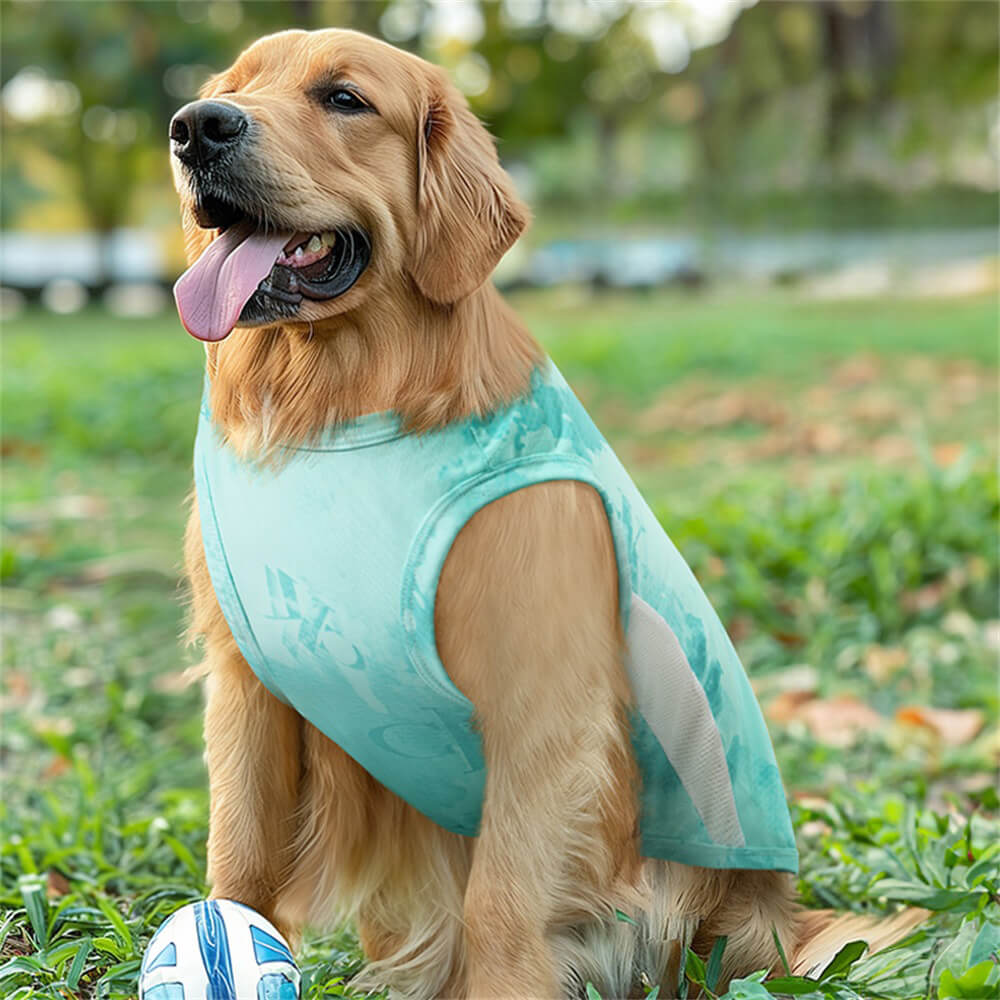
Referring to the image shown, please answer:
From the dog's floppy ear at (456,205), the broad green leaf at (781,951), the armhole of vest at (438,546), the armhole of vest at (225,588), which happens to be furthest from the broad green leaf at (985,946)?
the dog's floppy ear at (456,205)

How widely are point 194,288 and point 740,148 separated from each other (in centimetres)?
1647

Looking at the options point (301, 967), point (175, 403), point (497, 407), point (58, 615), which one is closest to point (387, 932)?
point (301, 967)

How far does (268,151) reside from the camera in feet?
6.59

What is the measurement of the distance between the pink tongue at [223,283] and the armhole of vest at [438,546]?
47cm

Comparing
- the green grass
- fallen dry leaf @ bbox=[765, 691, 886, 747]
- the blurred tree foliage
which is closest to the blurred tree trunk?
the blurred tree foliage

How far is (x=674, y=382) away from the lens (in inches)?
376

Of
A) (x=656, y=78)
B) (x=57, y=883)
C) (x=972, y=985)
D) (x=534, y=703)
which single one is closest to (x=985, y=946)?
(x=972, y=985)

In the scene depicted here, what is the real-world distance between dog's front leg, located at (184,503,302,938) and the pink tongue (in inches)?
16.1

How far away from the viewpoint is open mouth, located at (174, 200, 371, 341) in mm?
2033

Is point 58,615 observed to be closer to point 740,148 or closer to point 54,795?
point 54,795

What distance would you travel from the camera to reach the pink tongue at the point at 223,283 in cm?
203

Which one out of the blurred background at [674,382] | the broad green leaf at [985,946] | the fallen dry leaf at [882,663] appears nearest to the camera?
the broad green leaf at [985,946]

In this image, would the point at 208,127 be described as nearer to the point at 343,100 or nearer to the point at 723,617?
the point at 343,100

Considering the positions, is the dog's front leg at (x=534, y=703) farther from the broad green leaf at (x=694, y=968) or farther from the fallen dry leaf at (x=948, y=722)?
the fallen dry leaf at (x=948, y=722)
